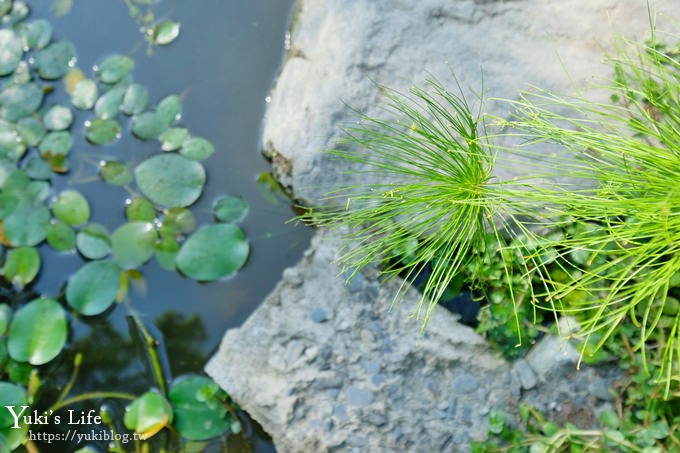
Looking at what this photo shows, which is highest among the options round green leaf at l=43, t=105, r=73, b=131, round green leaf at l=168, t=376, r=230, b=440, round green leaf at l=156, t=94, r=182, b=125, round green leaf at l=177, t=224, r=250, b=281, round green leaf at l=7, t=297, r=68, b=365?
round green leaf at l=156, t=94, r=182, b=125

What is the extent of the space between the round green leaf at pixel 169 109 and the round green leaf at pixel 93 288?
0.39 meters

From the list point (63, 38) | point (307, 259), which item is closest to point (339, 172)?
point (307, 259)

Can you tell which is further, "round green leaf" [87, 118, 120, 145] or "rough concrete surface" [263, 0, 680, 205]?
"round green leaf" [87, 118, 120, 145]

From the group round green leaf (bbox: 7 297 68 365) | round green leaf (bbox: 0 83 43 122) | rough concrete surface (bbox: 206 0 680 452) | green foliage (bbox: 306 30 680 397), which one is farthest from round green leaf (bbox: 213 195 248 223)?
round green leaf (bbox: 0 83 43 122)

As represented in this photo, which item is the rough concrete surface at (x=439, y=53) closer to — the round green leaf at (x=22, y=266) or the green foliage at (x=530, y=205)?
the green foliage at (x=530, y=205)

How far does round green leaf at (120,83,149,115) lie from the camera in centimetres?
159

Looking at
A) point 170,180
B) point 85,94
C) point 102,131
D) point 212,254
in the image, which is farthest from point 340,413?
point 85,94

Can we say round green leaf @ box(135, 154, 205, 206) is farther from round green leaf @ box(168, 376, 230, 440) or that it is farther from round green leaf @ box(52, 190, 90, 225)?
round green leaf @ box(168, 376, 230, 440)

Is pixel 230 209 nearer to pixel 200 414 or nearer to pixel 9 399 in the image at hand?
pixel 200 414

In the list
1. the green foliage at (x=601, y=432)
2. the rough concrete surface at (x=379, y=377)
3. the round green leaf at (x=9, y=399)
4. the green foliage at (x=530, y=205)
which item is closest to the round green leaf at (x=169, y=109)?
the green foliage at (x=530, y=205)

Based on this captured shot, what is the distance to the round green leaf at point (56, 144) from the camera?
156 centimetres

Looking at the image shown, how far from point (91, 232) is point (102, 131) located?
263mm

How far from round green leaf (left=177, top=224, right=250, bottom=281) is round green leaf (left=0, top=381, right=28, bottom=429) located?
45cm

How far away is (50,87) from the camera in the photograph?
5.34 ft
